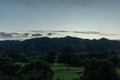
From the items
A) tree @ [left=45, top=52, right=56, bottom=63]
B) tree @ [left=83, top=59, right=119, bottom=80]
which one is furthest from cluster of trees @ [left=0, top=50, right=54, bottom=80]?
tree @ [left=45, top=52, right=56, bottom=63]

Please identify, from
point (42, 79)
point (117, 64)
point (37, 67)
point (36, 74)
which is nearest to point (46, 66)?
point (37, 67)

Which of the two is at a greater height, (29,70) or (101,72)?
(101,72)

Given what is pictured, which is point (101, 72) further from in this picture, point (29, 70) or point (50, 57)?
point (50, 57)

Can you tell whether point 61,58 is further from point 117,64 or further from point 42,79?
point 42,79

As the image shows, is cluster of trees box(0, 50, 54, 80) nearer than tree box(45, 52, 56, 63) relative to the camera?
Yes

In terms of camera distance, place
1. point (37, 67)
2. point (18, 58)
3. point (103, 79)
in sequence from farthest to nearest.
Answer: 1. point (18, 58)
2. point (37, 67)
3. point (103, 79)

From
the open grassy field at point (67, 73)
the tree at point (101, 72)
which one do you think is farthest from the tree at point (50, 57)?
the tree at point (101, 72)

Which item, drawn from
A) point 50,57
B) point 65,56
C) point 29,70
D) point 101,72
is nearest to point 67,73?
point 29,70

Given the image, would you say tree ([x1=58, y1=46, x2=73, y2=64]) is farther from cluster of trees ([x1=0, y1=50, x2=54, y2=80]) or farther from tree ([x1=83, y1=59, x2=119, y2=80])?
tree ([x1=83, y1=59, x2=119, y2=80])

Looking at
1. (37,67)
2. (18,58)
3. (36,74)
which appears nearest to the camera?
(36,74)

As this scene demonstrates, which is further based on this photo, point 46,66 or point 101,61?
point 46,66
